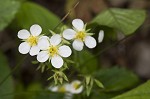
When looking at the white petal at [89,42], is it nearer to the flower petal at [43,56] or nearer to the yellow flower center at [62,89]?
the flower petal at [43,56]

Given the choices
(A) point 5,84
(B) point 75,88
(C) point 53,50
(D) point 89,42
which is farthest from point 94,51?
(C) point 53,50

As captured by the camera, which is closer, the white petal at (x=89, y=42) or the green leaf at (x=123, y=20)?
the white petal at (x=89, y=42)

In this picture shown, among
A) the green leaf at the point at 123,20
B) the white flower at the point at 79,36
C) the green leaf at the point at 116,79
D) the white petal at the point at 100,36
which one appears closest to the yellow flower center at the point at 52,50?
the white flower at the point at 79,36

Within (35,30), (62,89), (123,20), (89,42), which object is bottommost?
(62,89)

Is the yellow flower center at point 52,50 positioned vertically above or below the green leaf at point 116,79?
above

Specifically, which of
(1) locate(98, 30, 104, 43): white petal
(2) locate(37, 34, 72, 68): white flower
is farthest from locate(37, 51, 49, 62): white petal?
(1) locate(98, 30, 104, 43): white petal

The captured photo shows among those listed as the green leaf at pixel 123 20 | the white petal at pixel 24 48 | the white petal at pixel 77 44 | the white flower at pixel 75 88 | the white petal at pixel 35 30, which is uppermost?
the white petal at pixel 35 30

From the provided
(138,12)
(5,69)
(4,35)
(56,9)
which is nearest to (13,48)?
(4,35)

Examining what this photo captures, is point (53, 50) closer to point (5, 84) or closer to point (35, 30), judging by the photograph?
point (35, 30)
